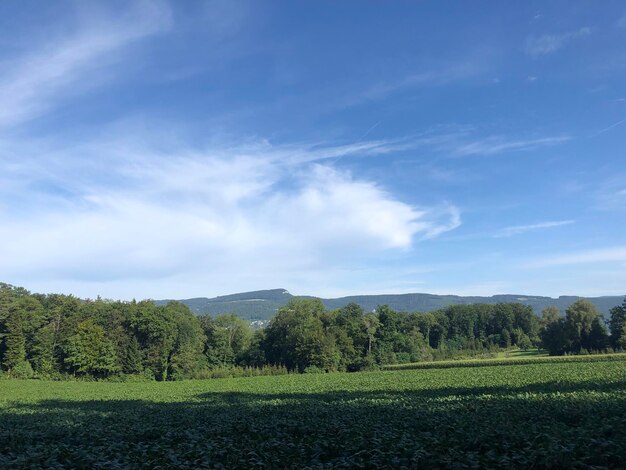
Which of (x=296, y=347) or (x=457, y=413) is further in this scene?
(x=296, y=347)

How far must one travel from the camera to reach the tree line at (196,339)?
69125 mm

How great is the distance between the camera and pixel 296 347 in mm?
78812

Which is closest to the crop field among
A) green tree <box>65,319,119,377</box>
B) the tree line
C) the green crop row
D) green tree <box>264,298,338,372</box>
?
the green crop row

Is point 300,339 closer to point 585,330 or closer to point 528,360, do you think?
point 528,360

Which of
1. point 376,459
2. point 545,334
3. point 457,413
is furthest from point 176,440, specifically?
point 545,334

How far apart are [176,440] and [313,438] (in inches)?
178

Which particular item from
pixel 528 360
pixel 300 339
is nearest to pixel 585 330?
pixel 528 360

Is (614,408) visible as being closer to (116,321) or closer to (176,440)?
(176,440)

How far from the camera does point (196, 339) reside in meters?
82.4

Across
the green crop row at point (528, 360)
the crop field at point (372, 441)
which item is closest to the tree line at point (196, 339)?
the green crop row at point (528, 360)

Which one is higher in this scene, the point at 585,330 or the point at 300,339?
the point at 300,339

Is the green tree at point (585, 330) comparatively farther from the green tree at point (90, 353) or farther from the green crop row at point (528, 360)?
the green tree at point (90, 353)

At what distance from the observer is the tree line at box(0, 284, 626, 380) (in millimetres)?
69125

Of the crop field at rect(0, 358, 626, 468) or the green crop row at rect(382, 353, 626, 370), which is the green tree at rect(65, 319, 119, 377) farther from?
the crop field at rect(0, 358, 626, 468)
